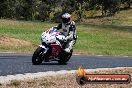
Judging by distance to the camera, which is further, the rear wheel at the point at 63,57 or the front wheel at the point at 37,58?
the rear wheel at the point at 63,57

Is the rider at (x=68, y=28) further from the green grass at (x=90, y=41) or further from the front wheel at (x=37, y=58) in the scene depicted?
the green grass at (x=90, y=41)

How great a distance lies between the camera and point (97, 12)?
138m

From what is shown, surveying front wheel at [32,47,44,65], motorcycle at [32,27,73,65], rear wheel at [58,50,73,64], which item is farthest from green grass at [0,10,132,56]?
front wheel at [32,47,44,65]

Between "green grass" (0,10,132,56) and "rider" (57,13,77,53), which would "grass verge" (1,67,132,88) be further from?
"green grass" (0,10,132,56)

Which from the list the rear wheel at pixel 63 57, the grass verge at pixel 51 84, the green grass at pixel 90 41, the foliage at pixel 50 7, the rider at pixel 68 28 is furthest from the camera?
the foliage at pixel 50 7

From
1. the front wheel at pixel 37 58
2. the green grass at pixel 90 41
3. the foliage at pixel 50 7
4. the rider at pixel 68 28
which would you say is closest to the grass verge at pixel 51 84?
the front wheel at pixel 37 58

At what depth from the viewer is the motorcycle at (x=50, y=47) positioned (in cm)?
1776

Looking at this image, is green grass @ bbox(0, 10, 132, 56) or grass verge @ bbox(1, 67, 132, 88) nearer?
grass verge @ bbox(1, 67, 132, 88)

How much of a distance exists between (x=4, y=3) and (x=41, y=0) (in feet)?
89.3

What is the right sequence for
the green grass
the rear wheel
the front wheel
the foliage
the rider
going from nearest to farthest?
the front wheel, the rider, the rear wheel, the green grass, the foliage

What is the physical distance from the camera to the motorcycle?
1776 centimetres

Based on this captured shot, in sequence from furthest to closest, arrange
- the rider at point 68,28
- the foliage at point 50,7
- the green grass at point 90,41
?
the foliage at point 50,7, the green grass at point 90,41, the rider at point 68,28

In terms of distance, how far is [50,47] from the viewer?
18000mm

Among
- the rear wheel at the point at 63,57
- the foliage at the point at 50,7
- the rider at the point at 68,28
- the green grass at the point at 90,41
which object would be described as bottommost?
the foliage at the point at 50,7
